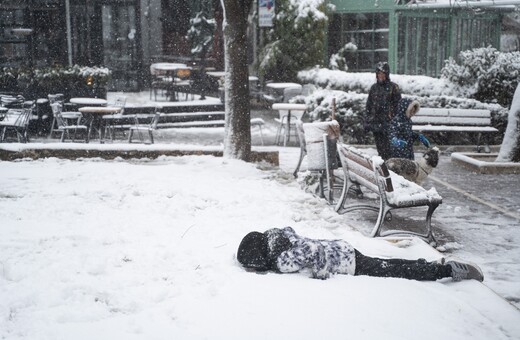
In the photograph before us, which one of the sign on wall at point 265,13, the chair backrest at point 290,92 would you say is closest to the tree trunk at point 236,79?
the chair backrest at point 290,92

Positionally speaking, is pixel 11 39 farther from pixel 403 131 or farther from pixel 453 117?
pixel 403 131

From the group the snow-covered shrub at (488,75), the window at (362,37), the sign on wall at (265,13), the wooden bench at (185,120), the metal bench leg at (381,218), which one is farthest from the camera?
the window at (362,37)

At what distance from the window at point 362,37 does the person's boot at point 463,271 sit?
56.2 ft

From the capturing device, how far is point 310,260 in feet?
16.4

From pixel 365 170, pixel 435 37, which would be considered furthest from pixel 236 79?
pixel 435 37

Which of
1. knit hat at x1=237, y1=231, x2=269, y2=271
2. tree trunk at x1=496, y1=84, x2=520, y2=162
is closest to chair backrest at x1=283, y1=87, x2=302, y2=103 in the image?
tree trunk at x1=496, y1=84, x2=520, y2=162

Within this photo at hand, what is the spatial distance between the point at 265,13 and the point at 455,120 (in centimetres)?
900

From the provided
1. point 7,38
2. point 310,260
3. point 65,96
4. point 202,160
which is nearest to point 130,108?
point 65,96

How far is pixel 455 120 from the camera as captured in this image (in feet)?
43.7

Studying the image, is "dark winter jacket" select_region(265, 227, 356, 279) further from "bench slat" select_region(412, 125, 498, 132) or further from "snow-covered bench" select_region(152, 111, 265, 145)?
"snow-covered bench" select_region(152, 111, 265, 145)

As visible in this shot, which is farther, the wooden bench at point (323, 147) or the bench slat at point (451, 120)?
the bench slat at point (451, 120)

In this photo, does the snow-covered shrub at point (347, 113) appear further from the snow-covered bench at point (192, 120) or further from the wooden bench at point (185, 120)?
the snow-covered bench at point (192, 120)

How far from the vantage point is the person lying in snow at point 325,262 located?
5.02 meters

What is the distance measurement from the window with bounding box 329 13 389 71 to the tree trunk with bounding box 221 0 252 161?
1202cm
